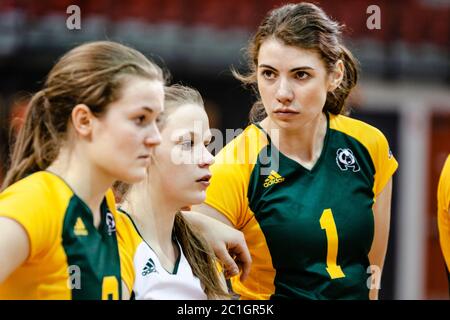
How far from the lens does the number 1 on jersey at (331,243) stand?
10.3 feet

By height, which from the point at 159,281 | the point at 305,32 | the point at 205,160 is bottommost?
the point at 159,281

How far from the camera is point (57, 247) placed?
89.3 inches

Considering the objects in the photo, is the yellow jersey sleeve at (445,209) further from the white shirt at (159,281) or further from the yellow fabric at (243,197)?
the white shirt at (159,281)

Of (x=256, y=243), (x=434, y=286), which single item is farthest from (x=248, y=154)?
(x=434, y=286)

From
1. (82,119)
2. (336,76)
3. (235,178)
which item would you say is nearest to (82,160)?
(82,119)

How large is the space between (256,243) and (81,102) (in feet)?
3.48

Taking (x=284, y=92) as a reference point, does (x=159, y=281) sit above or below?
below

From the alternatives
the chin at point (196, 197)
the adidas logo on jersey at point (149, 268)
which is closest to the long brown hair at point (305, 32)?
the chin at point (196, 197)

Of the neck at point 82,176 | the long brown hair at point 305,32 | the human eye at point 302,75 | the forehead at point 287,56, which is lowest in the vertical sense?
the neck at point 82,176

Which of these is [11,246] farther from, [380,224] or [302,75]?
[380,224]

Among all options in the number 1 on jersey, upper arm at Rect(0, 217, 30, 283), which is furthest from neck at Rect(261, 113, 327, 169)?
upper arm at Rect(0, 217, 30, 283)

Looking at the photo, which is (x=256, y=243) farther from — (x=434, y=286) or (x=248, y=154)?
(x=434, y=286)

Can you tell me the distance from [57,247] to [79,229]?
0.34 ft

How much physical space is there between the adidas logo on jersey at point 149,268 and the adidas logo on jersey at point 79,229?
0.97ft
